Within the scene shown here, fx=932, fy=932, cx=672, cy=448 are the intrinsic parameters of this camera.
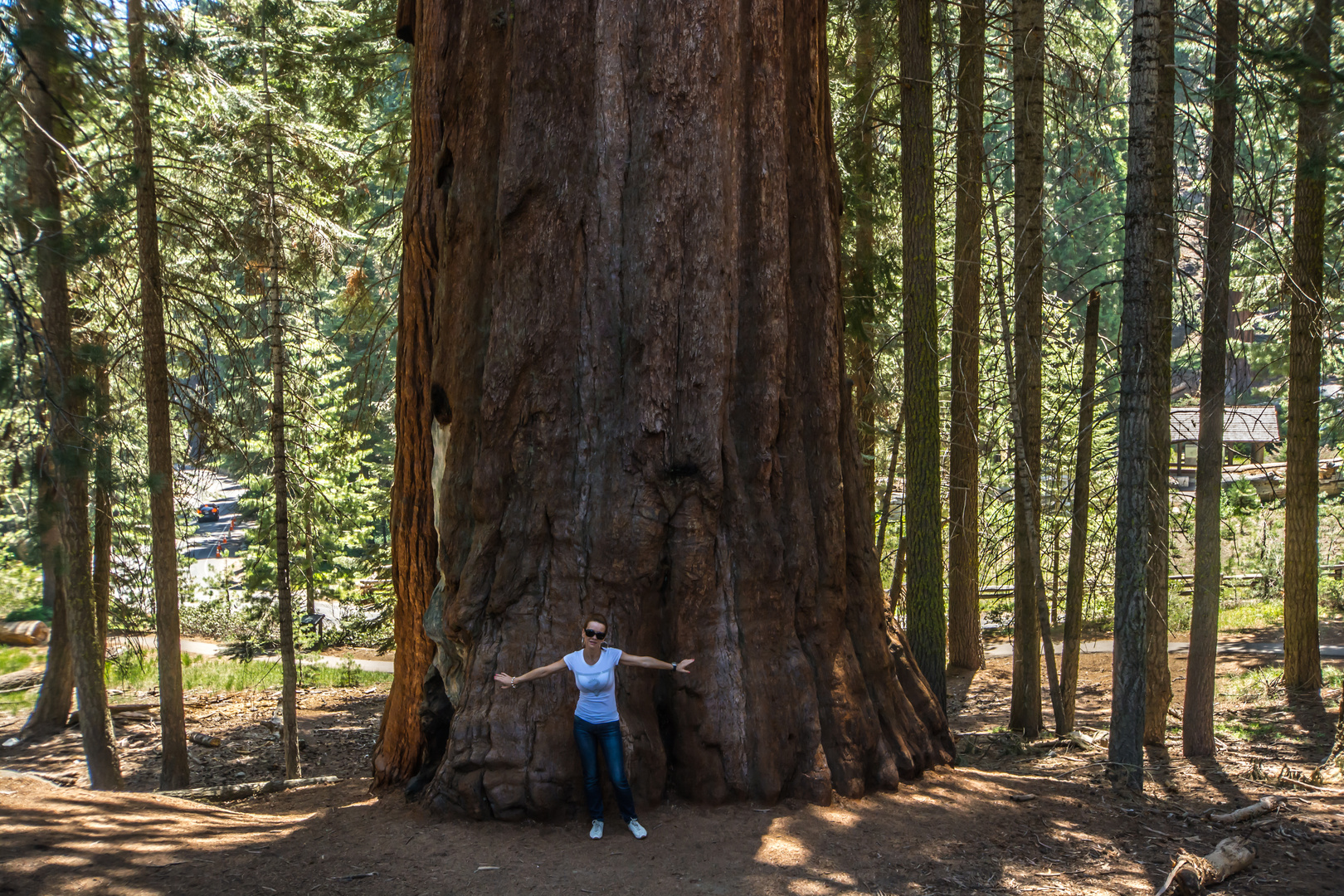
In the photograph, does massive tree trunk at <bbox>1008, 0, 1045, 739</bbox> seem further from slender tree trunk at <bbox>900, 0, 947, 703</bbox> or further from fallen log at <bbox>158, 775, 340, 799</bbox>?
fallen log at <bbox>158, 775, 340, 799</bbox>

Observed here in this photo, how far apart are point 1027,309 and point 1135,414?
3.52m

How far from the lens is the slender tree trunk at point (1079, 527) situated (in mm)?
10383

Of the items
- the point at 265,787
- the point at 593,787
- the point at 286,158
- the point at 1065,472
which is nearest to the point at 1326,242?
the point at 1065,472

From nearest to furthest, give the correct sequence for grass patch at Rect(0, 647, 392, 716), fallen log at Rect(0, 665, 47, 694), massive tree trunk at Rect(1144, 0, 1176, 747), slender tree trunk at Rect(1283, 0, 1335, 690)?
1. massive tree trunk at Rect(1144, 0, 1176, 747)
2. slender tree trunk at Rect(1283, 0, 1335, 690)
3. fallen log at Rect(0, 665, 47, 694)
4. grass patch at Rect(0, 647, 392, 716)

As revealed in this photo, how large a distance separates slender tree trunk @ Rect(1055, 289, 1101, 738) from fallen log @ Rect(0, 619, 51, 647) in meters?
22.8

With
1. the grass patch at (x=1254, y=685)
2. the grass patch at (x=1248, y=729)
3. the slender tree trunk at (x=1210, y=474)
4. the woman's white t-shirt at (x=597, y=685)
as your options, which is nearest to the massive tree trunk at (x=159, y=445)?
the woman's white t-shirt at (x=597, y=685)

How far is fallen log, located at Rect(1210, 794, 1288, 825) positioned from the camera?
22.8 ft

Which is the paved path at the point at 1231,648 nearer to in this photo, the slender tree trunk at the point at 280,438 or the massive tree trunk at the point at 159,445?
the slender tree trunk at the point at 280,438

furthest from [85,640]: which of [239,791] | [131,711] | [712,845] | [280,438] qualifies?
[712,845]

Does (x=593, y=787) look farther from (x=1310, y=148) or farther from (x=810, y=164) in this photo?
(x=1310, y=148)

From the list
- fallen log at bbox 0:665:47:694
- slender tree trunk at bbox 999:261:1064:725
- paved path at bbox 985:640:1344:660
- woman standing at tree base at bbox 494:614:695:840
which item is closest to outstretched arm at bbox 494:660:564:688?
woman standing at tree base at bbox 494:614:695:840

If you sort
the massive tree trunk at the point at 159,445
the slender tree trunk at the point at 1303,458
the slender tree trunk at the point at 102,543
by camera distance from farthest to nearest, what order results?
the slender tree trunk at the point at 1303,458 → the slender tree trunk at the point at 102,543 → the massive tree trunk at the point at 159,445

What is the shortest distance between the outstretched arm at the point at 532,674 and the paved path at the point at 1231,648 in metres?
12.4

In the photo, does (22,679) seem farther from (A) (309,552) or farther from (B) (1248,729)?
(B) (1248,729)
